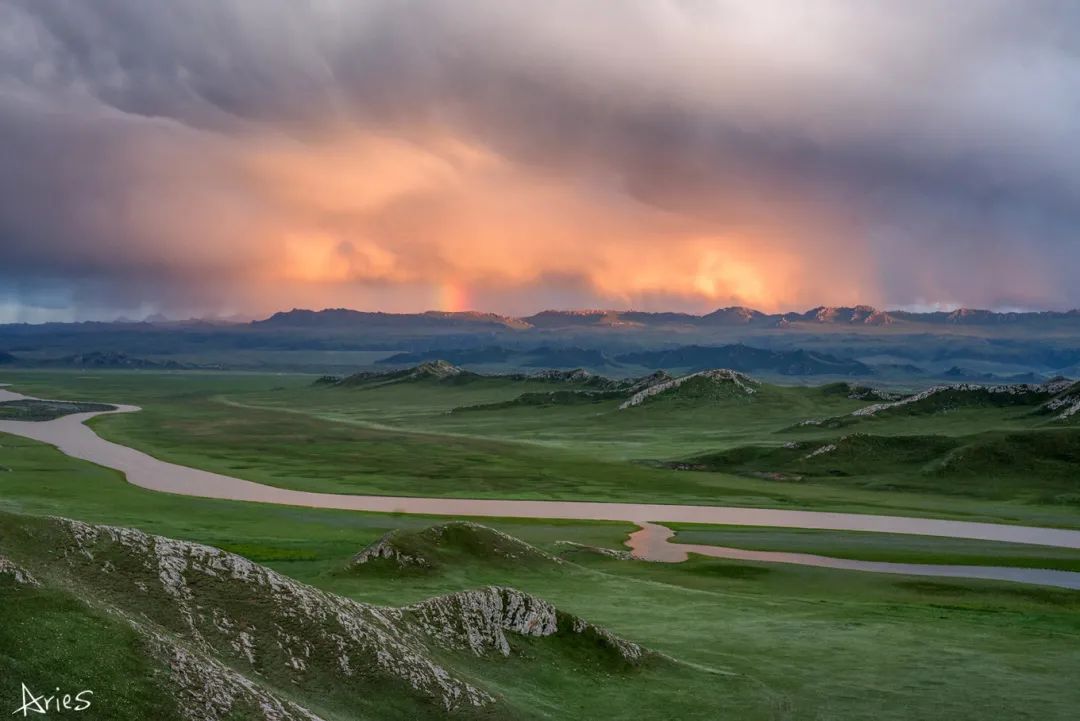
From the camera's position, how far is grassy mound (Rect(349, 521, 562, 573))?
7169 centimetres

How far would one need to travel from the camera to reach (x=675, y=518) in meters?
126

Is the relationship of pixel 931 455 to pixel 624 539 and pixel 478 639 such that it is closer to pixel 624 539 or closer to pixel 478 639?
pixel 624 539

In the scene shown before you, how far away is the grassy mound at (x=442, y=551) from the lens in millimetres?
71688

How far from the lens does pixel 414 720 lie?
35.0 metres

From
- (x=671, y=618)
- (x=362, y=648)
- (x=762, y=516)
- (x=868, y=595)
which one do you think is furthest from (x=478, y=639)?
(x=762, y=516)

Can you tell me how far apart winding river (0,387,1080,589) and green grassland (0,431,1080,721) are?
5.70 m

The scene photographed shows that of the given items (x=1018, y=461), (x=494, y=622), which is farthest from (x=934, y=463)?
(x=494, y=622)

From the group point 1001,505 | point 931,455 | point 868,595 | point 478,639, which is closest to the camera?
point 478,639

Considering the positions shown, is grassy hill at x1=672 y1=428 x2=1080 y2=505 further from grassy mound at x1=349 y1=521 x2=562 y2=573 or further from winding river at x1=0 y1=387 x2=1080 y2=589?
grassy mound at x1=349 y1=521 x2=562 y2=573

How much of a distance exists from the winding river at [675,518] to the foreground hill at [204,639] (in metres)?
61.1

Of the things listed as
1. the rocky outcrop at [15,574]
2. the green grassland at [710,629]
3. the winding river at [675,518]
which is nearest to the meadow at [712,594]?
the green grassland at [710,629]

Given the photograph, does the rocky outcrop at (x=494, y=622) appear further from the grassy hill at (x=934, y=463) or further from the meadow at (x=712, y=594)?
the grassy hill at (x=934, y=463)

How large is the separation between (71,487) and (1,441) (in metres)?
78.0

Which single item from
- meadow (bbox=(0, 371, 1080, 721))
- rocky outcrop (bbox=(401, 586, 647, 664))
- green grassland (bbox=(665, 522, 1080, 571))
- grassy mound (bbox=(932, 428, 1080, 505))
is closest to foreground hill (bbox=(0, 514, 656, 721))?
meadow (bbox=(0, 371, 1080, 721))
